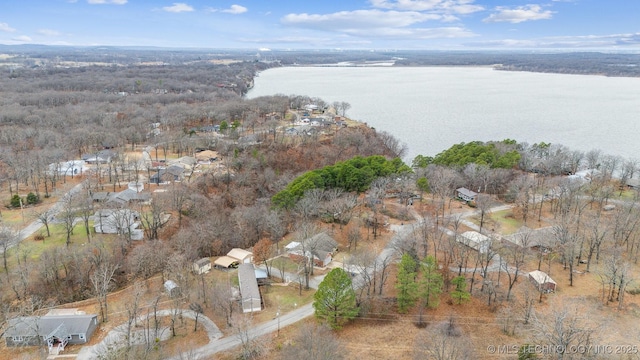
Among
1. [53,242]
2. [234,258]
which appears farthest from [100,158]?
[234,258]

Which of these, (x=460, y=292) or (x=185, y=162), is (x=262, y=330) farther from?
(x=185, y=162)

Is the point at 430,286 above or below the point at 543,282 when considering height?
above

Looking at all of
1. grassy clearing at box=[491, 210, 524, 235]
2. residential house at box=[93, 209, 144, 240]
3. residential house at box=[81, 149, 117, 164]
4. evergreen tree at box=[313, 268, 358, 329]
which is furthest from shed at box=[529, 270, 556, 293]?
residential house at box=[81, 149, 117, 164]

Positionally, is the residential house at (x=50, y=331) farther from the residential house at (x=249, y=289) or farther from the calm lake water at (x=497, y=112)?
the calm lake water at (x=497, y=112)

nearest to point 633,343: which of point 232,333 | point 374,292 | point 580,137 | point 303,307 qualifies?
point 374,292

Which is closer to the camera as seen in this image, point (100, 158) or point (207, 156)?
point (100, 158)

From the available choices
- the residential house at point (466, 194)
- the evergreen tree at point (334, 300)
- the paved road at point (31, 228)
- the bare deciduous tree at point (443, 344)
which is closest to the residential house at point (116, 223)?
the paved road at point (31, 228)

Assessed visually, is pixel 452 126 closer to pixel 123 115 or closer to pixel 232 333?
pixel 123 115

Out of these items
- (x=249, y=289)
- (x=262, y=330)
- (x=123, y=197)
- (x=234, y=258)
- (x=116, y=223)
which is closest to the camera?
(x=262, y=330)
